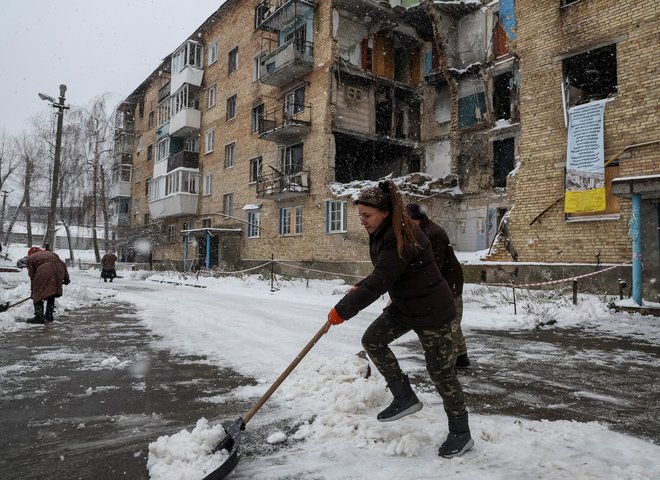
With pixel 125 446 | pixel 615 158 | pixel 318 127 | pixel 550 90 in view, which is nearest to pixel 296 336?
pixel 125 446

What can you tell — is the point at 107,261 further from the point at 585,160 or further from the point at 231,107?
the point at 585,160

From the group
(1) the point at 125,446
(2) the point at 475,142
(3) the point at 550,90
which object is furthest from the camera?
(2) the point at 475,142

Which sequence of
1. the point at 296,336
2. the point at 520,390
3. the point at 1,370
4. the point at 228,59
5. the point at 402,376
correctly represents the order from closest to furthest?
the point at 402,376, the point at 520,390, the point at 1,370, the point at 296,336, the point at 228,59

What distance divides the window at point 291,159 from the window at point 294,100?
176 cm

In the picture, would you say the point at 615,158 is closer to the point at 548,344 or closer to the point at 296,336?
the point at 548,344

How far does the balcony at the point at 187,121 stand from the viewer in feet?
99.5

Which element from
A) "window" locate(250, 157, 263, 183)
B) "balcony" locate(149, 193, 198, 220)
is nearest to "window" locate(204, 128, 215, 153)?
"balcony" locate(149, 193, 198, 220)

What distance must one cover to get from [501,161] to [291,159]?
10.4 meters

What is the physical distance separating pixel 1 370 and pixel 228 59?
27.0m

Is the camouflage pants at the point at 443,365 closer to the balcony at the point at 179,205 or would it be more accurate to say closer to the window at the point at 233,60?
the window at the point at 233,60

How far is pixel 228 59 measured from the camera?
28312mm

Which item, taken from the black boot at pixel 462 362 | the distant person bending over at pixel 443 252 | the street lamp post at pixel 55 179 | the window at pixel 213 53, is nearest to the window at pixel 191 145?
the window at pixel 213 53

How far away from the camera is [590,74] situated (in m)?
15.1

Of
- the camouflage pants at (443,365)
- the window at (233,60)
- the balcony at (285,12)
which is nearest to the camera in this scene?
the camouflage pants at (443,365)
